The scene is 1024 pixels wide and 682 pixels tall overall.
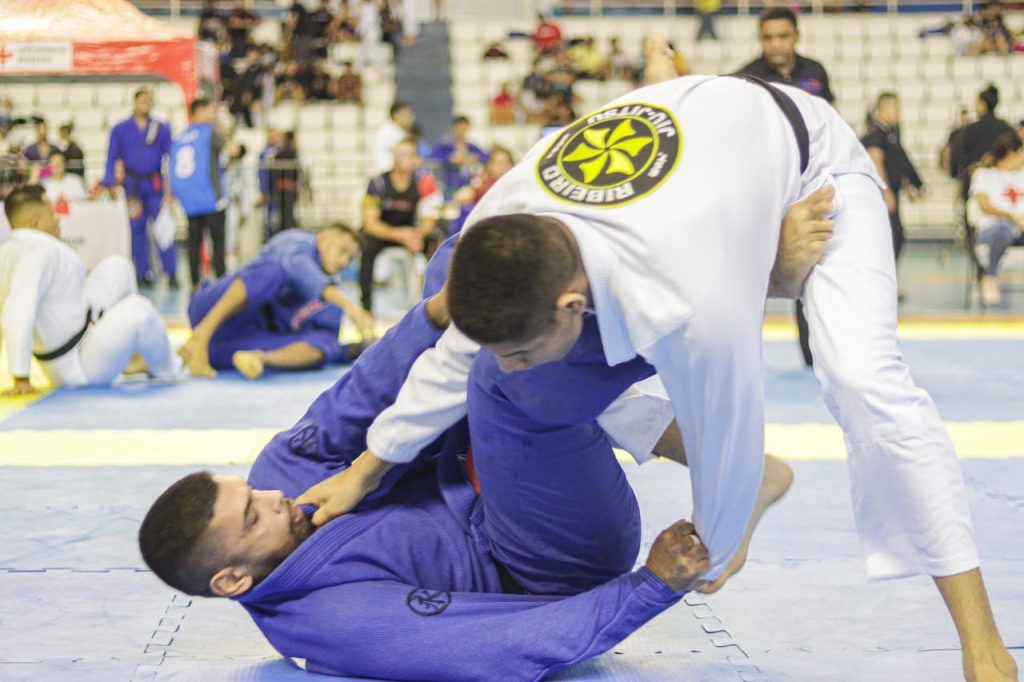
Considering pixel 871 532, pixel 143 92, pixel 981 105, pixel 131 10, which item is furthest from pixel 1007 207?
pixel 871 532

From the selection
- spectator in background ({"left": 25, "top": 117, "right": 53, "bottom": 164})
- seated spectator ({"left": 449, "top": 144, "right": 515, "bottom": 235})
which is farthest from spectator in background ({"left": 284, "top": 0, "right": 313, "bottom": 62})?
seated spectator ({"left": 449, "top": 144, "right": 515, "bottom": 235})

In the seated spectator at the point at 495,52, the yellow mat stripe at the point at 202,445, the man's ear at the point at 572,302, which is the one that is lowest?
the yellow mat stripe at the point at 202,445

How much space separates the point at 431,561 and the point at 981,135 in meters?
9.69

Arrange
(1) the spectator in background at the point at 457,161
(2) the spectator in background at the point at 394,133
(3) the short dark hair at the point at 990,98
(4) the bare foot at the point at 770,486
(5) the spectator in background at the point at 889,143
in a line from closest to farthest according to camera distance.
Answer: (4) the bare foot at the point at 770,486 → (5) the spectator in background at the point at 889,143 → (2) the spectator in background at the point at 394,133 → (3) the short dark hair at the point at 990,98 → (1) the spectator in background at the point at 457,161

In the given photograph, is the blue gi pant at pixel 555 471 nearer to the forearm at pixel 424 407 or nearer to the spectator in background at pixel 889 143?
the forearm at pixel 424 407

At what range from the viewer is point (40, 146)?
12273 millimetres

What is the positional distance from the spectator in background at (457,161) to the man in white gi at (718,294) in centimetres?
906

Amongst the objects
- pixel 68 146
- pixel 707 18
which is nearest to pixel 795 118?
pixel 68 146

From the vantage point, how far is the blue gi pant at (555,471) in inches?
89.7

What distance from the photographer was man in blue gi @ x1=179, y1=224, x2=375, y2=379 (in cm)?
642

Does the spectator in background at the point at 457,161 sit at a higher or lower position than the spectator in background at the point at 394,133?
lower

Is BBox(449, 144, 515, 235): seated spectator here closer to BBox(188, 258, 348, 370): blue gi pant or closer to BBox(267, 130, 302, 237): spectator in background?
BBox(267, 130, 302, 237): spectator in background

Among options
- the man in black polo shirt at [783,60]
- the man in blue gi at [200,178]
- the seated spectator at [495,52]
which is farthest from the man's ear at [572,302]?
the seated spectator at [495,52]

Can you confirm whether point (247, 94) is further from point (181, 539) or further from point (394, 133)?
point (181, 539)
